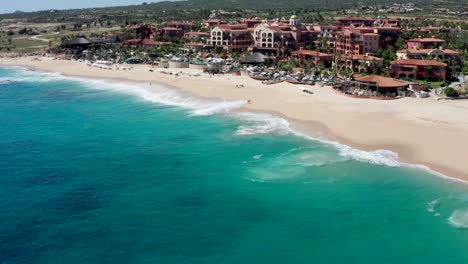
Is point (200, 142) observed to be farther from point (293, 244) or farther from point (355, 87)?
point (355, 87)

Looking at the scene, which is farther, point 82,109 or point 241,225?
point 82,109

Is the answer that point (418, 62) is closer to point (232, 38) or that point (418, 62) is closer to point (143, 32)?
point (232, 38)

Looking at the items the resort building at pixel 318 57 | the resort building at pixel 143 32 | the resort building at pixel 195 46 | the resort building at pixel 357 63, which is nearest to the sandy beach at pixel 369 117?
the resort building at pixel 357 63

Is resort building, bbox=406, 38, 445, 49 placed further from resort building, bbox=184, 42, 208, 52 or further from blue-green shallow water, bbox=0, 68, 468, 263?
blue-green shallow water, bbox=0, 68, 468, 263

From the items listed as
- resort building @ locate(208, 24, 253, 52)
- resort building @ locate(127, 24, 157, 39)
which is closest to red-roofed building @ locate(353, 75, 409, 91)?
resort building @ locate(208, 24, 253, 52)

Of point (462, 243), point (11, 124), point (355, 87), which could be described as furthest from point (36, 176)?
point (355, 87)

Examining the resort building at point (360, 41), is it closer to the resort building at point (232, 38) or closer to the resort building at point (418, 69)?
the resort building at point (418, 69)
